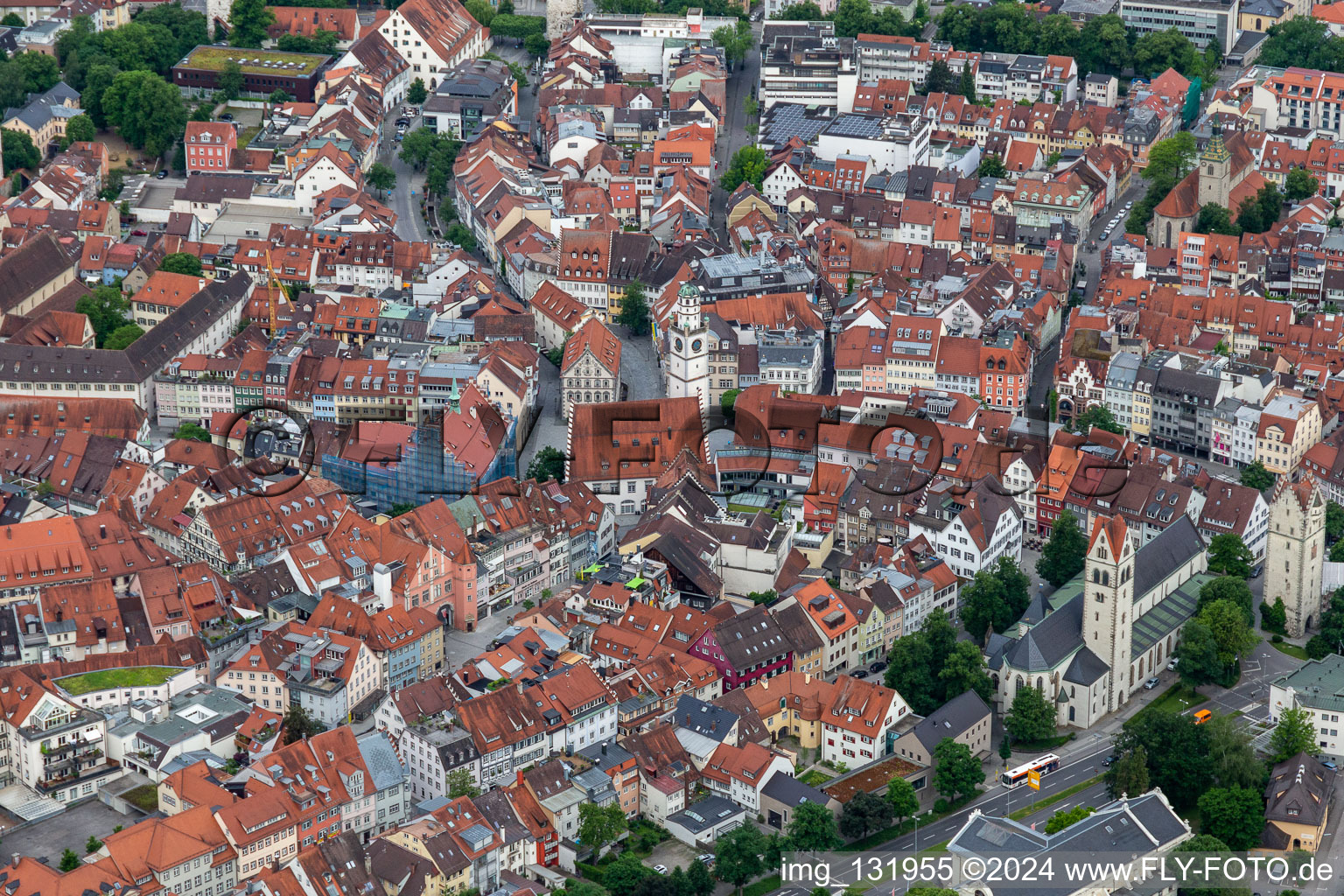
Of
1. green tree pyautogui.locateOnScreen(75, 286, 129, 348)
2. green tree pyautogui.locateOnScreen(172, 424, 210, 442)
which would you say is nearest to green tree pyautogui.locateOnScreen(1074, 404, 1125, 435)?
green tree pyautogui.locateOnScreen(172, 424, 210, 442)

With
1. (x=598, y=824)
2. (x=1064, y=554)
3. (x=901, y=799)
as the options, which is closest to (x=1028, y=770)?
(x=901, y=799)

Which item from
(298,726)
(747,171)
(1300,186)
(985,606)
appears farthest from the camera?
(747,171)

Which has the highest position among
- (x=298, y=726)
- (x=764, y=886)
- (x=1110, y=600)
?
(x=1110, y=600)

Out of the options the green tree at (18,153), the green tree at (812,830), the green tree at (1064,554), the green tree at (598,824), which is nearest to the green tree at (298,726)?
the green tree at (598,824)

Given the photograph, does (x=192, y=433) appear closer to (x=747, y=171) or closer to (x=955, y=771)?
(x=955, y=771)

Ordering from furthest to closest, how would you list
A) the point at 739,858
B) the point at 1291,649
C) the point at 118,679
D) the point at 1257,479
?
the point at 1257,479
the point at 1291,649
the point at 118,679
the point at 739,858

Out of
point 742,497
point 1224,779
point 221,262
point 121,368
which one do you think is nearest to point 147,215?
point 221,262

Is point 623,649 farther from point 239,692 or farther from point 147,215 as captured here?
point 147,215
